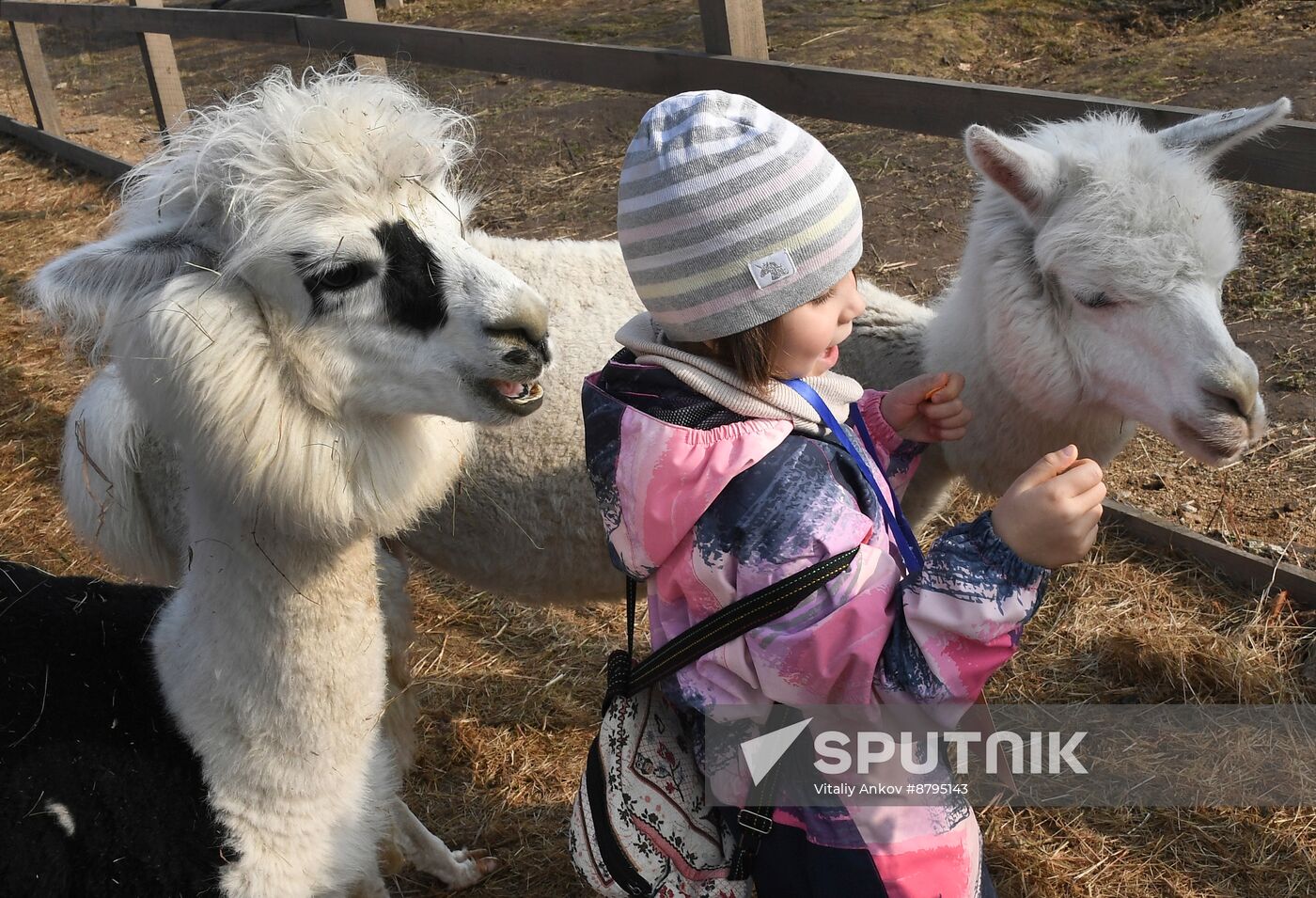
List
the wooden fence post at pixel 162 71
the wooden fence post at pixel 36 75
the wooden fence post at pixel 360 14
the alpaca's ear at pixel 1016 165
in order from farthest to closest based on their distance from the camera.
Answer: the wooden fence post at pixel 36 75, the wooden fence post at pixel 162 71, the wooden fence post at pixel 360 14, the alpaca's ear at pixel 1016 165

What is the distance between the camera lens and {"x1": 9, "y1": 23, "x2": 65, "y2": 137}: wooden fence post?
9.12 meters

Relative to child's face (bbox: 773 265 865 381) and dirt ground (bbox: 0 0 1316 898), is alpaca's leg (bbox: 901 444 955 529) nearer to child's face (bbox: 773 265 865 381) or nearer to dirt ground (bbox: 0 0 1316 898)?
dirt ground (bbox: 0 0 1316 898)

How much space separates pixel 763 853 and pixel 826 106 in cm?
248

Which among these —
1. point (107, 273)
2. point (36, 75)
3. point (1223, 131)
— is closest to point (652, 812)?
point (107, 273)

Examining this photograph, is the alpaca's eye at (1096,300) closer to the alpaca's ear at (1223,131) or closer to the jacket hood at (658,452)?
the alpaca's ear at (1223,131)

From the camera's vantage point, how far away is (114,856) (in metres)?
1.78

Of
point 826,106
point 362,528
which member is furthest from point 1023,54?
point 362,528

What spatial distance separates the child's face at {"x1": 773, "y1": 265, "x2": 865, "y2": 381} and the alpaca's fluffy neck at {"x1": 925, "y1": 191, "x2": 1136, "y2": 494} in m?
0.94

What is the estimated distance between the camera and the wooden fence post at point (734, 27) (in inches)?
137

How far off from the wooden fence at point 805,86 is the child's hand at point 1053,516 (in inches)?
69.1

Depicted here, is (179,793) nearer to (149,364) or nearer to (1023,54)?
(149,364)

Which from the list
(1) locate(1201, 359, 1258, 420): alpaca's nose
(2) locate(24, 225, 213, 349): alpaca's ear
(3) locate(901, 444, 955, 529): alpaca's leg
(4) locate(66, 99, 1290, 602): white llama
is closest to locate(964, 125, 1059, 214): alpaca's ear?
(4) locate(66, 99, 1290, 602): white llama

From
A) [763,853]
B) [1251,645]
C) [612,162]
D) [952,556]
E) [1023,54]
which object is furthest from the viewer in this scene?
Answer: [1023,54]

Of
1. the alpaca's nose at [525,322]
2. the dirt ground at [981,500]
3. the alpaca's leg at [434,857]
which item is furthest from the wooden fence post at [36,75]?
the alpaca's nose at [525,322]
